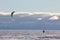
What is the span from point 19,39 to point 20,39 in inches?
11.0

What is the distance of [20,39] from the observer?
6981cm

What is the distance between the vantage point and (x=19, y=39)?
228 ft
